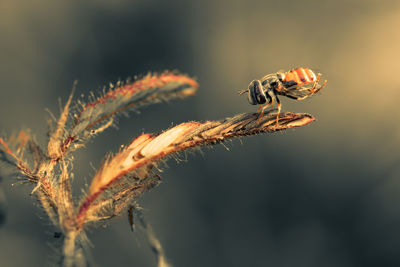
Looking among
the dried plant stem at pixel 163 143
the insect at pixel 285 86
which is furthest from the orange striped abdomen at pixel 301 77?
the dried plant stem at pixel 163 143

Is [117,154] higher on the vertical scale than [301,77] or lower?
lower

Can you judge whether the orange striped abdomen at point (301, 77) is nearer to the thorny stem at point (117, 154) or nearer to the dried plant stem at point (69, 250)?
the thorny stem at point (117, 154)

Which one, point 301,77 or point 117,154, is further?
point 301,77

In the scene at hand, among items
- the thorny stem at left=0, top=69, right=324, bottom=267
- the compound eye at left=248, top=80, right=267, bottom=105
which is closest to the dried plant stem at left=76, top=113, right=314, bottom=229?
the thorny stem at left=0, top=69, right=324, bottom=267

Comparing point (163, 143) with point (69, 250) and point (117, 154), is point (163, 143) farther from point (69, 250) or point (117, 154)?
point (69, 250)

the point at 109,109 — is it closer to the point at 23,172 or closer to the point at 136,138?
the point at 136,138

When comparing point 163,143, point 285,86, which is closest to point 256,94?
point 285,86

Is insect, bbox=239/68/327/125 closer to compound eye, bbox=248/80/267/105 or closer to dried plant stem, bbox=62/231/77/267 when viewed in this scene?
compound eye, bbox=248/80/267/105
